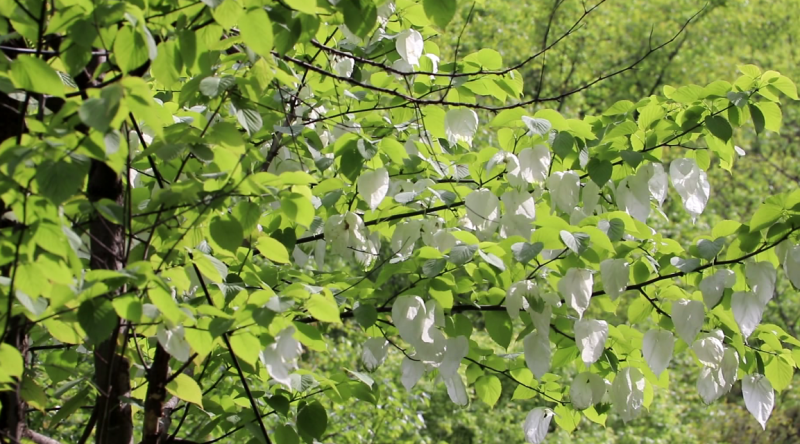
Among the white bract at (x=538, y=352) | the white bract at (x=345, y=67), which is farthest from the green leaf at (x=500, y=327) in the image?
the white bract at (x=345, y=67)

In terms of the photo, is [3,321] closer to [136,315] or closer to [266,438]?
[136,315]

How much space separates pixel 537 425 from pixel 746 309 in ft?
2.27

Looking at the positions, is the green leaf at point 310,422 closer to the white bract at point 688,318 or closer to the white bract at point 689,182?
the white bract at point 688,318

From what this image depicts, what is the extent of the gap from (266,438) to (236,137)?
0.65 m

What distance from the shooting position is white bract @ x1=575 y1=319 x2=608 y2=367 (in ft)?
5.30

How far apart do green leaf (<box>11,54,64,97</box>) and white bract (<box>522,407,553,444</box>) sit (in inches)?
55.9

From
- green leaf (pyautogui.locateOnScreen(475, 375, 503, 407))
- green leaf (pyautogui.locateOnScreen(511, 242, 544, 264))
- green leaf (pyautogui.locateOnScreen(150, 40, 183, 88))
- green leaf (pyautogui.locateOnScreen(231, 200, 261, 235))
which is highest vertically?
green leaf (pyautogui.locateOnScreen(150, 40, 183, 88))

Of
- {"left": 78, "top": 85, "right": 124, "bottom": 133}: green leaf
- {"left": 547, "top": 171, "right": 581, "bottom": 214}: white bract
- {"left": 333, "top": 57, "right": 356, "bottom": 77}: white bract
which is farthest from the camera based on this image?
{"left": 333, "top": 57, "right": 356, "bottom": 77}: white bract

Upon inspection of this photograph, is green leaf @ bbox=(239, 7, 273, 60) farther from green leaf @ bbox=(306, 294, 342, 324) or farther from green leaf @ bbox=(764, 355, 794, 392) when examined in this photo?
green leaf @ bbox=(764, 355, 794, 392)

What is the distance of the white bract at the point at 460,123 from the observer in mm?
1792

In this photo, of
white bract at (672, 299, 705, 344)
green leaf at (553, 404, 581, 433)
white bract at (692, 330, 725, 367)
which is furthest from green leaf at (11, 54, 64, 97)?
green leaf at (553, 404, 581, 433)

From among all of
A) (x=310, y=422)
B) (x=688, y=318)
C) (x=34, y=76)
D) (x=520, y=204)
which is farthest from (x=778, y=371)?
(x=34, y=76)

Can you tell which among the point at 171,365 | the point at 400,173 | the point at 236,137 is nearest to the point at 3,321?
the point at 236,137

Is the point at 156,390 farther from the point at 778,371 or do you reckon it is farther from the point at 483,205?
the point at 778,371
